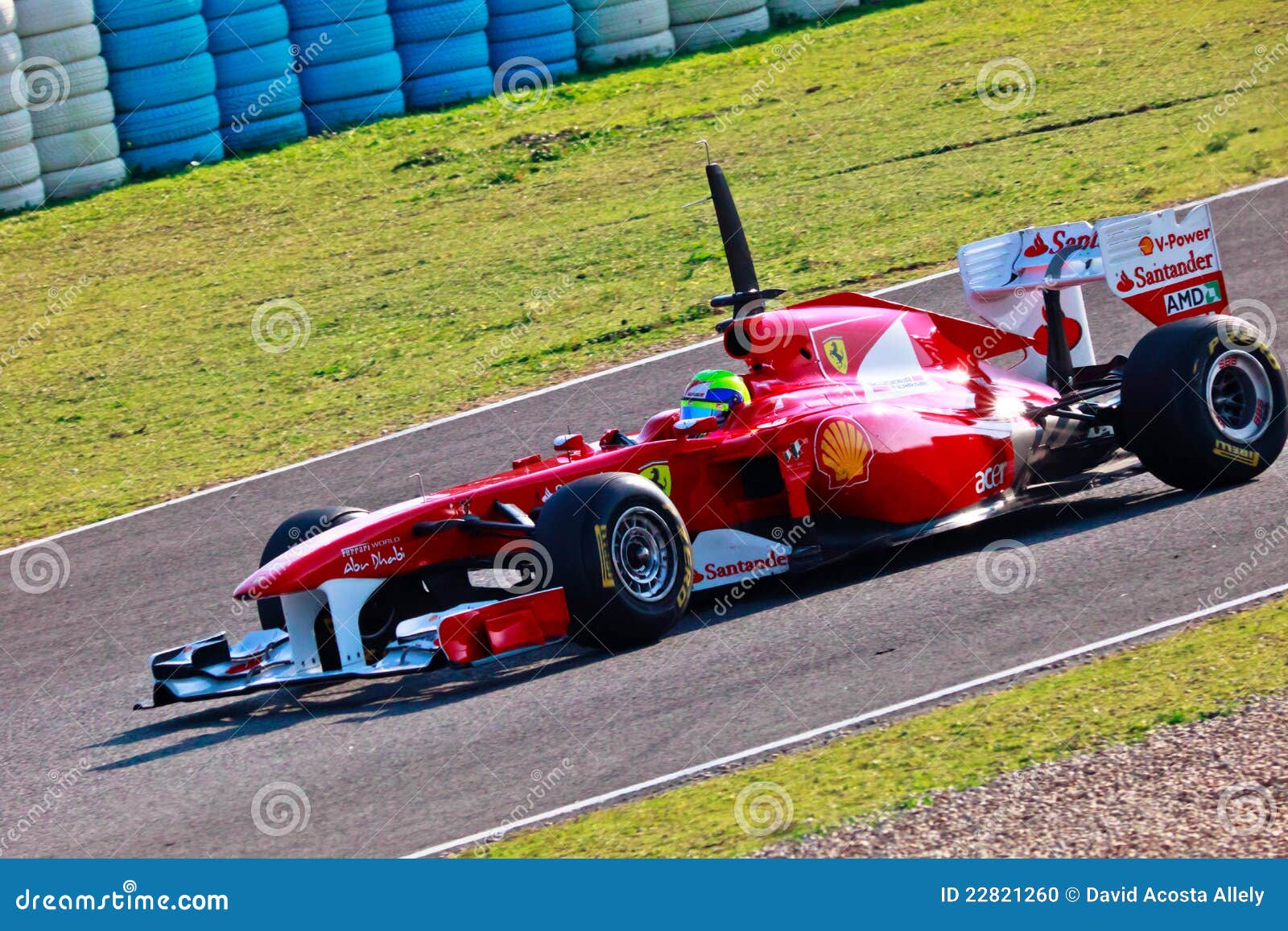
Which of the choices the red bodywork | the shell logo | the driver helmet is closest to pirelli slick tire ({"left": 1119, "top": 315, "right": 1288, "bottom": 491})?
the red bodywork

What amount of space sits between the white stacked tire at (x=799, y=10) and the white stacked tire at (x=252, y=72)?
7263 millimetres

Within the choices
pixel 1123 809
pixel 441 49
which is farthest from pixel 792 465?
pixel 441 49

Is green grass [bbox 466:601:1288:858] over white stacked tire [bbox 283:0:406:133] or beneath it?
beneath

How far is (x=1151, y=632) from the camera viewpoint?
6902mm

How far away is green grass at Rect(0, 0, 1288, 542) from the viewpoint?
13664mm

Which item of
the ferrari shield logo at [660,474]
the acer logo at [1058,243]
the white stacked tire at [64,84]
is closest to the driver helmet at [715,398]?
the ferrari shield logo at [660,474]

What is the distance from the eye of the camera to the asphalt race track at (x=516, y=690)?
617 centimetres

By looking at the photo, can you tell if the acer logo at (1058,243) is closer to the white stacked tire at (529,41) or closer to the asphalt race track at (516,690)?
the asphalt race track at (516,690)

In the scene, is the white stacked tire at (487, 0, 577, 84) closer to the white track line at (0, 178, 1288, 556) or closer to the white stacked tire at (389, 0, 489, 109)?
the white stacked tire at (389, 0, 489, 109)

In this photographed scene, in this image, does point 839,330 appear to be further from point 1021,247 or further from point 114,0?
point 114,0

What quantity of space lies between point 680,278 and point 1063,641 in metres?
8.80

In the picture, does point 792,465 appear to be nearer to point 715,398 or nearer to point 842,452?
point 842,452

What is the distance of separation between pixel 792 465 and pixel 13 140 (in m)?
11.6

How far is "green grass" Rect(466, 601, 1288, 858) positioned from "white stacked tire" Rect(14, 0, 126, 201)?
43.7 ft
